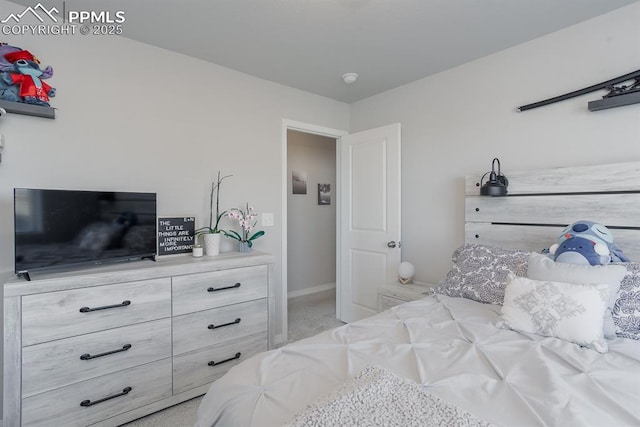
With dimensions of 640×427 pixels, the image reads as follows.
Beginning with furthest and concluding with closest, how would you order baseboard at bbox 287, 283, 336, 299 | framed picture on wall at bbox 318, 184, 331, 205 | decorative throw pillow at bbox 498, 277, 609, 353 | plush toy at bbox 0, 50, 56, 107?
framed picture on wall at bbox 318, 184, 331, 205
baseboard at bbox 287, 283, 336, 299
plush toy at bbox 0, 50, 56, 107
decorative throw pillow at bbox 498, 277, 609, 353

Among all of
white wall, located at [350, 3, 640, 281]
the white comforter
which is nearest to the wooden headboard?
white wall, located at [350, 3, 640, 281]

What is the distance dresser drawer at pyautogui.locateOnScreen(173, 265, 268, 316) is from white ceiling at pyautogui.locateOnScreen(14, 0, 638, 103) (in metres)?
1.69

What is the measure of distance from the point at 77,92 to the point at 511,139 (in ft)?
10.2

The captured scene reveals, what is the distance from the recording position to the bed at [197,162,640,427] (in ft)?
2.76

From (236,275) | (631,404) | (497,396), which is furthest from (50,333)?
(631,404)

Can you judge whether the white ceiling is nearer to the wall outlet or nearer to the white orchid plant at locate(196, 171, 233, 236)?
the white orchid plant at locate(196, 171, 233, 236)

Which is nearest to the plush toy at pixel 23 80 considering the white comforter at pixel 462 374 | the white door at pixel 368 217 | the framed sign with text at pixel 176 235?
the framed sign with text at pixel 176 235

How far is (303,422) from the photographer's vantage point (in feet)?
2.45

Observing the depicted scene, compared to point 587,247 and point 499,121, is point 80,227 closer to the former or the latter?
point 587,247

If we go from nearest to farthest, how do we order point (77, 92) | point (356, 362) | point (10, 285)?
point (356, 362) → point (10, 285) → point (77, 92)

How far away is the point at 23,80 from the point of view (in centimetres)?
176

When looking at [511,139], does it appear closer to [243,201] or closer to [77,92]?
[243,201]

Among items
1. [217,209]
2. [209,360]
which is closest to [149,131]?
[217,209]

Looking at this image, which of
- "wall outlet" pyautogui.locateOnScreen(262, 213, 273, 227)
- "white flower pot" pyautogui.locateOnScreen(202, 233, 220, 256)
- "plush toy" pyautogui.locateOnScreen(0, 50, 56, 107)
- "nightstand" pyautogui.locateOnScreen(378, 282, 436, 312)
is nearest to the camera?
"plush toy" pyautogui.locateOnScreen(0, 50, 56, 107)
